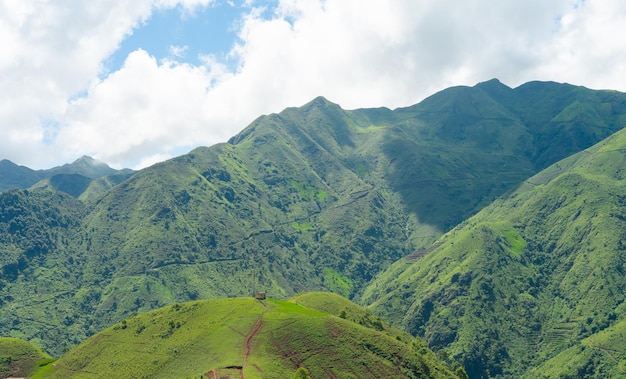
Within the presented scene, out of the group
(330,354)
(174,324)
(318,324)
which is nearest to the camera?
(330,354)

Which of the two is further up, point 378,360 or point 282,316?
point 282,316

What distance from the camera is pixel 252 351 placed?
552 feet

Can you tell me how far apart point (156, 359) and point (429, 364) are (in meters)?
92.6

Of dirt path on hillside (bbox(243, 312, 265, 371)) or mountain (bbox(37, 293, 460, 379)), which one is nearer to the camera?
mountain (bbox(37, 293, 460, 379))

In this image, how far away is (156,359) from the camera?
176750 mm

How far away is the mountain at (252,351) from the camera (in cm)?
16388

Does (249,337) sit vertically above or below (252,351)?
above

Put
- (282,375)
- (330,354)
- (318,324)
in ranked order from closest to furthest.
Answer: (282,375) < (330,354) < (318,324)

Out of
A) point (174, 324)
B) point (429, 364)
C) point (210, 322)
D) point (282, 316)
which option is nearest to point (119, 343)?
point (174, 324)

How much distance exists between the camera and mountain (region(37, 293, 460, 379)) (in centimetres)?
16388

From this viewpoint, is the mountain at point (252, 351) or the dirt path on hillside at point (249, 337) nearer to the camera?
the mountain at point (252, 351)

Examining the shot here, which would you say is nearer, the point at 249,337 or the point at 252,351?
the point at 252,351

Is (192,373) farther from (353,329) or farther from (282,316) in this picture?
(353,329)

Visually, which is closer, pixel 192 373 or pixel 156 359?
pixel 192 373
